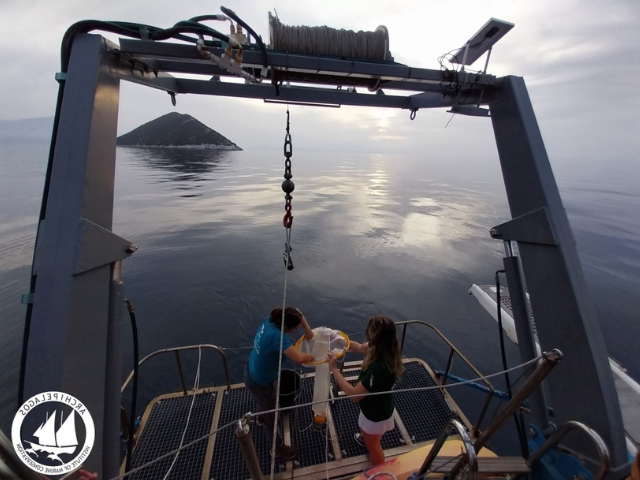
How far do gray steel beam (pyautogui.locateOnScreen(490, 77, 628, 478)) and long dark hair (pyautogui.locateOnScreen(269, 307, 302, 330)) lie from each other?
95.9 inches

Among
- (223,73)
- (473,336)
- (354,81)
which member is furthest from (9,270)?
(473,336)

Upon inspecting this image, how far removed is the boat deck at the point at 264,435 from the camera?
409 cm

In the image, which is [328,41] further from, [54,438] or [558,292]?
[54,438]

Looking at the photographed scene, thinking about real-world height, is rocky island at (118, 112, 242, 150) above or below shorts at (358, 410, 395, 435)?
above

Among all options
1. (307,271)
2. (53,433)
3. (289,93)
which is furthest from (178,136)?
(53,433)

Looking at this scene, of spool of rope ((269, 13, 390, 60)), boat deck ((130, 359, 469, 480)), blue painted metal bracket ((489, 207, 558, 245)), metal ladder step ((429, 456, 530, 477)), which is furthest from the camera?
boat deck ((130, 359, 469, 480))

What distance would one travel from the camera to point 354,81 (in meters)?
3.39

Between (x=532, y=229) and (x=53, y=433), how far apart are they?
3.98 metres

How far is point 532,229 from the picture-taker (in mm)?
2766

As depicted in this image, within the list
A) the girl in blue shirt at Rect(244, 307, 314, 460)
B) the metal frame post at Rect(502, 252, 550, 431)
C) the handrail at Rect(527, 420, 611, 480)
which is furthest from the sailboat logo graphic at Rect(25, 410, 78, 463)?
the metal frame post at Rect(502, 252, 550, 431)

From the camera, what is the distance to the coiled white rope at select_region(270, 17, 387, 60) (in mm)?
2873

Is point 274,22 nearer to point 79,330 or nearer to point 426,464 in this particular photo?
point 79,330

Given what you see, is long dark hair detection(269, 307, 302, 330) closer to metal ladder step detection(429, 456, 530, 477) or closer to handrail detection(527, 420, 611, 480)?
metal ladder step detection(429, 456, 530, 477)

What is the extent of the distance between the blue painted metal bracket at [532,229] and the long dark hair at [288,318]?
2477 millimetres
